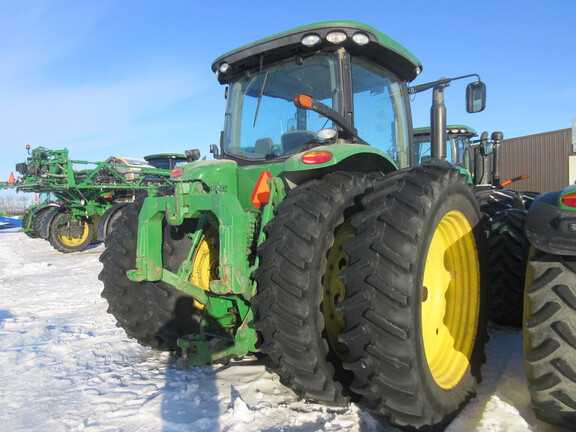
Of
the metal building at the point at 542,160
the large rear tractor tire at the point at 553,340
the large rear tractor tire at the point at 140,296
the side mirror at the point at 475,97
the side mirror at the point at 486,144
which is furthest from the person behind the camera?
the metal building at the point at 542,160

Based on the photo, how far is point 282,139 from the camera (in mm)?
3309

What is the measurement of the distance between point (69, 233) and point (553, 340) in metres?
12.9

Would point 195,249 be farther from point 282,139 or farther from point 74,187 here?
point 74,187

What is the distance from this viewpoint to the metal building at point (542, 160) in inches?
802

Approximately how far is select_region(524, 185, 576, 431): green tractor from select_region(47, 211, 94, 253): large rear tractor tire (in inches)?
494

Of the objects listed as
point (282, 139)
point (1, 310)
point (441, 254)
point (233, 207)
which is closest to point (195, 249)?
point (233, 207)

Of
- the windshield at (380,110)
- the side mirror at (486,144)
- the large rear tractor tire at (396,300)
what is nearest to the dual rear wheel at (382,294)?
the large rear tractor tire at (396,300)

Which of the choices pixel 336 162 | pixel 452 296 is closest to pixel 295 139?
pixel 336 162

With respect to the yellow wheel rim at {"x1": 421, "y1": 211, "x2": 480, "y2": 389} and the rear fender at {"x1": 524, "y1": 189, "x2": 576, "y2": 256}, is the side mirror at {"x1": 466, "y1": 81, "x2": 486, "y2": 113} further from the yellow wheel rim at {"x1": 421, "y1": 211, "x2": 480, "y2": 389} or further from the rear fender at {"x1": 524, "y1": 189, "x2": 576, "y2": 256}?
the rear fender at {"x1": 524, "y1": 189, "x2": 576, "y2": 256}

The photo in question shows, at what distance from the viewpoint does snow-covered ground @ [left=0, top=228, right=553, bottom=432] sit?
2311 mm

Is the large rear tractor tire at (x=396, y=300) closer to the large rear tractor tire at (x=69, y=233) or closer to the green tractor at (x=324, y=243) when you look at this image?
the green tractor at (x=324, y=243)

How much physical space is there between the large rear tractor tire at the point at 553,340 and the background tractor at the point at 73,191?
10893 millimetres

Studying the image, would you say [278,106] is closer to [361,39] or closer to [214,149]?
[361,39]

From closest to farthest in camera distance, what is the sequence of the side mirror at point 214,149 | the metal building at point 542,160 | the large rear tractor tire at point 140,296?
the large rear tractor tire at point 140,296 < the side mirror at point 214,149 < the metal building at point 542,160
